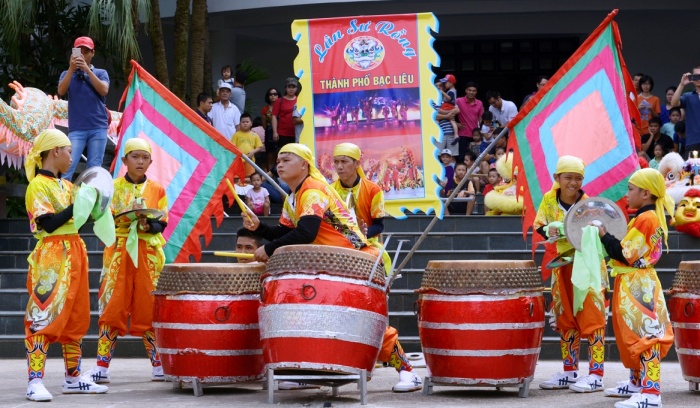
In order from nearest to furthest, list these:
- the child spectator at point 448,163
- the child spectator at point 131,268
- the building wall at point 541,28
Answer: the child spectator at point 131,268
the child spectator at point 448,163
the building wall at point 541,28

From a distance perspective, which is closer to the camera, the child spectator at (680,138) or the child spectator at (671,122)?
the child spectator at (680,138)

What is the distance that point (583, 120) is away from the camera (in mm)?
8883

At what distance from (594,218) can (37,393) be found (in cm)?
373

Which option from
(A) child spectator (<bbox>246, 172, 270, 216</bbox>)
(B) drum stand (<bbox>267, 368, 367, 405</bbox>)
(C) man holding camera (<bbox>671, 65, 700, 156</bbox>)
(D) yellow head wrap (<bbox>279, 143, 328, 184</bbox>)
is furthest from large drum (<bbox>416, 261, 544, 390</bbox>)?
(C) man holding camera (<bbox>671, 65, 700, 156</bbox>)

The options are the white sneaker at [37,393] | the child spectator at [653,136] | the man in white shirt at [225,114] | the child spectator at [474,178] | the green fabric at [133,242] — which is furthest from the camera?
the man in white shirt at [225,114]

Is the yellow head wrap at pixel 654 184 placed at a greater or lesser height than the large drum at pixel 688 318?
greater

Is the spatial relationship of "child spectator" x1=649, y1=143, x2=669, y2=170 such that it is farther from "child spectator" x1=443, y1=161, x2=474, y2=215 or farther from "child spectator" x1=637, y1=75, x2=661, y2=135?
"child spectator" x1=443, y1=161, x2=474, y2=215

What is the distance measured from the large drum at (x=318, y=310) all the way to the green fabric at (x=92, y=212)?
137cm

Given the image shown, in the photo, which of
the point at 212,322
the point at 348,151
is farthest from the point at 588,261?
the point at 212,322

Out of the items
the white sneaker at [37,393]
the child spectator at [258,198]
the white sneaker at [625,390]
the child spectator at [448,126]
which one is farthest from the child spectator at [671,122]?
the white sneaker at [37,393]

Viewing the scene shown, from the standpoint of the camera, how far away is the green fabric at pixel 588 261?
24.3ft

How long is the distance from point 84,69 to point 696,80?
306 inches

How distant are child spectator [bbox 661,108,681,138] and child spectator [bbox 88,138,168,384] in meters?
9.63

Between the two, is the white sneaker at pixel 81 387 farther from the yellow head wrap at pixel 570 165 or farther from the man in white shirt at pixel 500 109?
the man in white shirt at pixel 500 109
